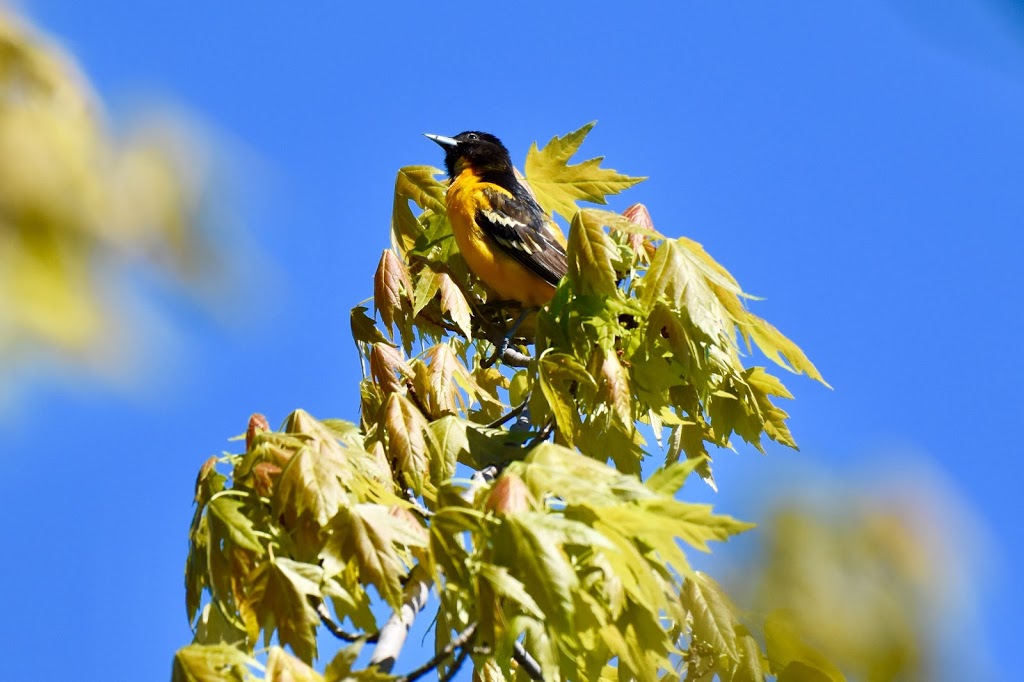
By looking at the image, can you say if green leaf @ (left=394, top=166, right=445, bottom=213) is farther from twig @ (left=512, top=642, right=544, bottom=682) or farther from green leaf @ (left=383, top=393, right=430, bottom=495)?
twig @ (left=512, top=642, right=544, bottom=682)

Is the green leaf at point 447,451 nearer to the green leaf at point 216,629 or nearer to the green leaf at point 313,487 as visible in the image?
the green leaf at point 313,487

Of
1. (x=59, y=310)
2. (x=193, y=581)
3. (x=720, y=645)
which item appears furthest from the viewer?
(x=720, y=645)

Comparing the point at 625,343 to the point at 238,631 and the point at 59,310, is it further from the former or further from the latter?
the point at 59,310

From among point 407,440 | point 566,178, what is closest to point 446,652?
point 407,440

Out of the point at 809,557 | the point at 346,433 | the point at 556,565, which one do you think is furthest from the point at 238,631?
the point at 809,557

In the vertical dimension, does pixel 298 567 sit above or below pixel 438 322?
below

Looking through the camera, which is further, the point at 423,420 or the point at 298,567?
the point at 423,420

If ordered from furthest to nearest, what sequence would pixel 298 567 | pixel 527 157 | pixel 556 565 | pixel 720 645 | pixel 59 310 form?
pixel 527 157 < pixel 720 645 < pixel 298 567 < pixel 556 565 < pixel 59 310

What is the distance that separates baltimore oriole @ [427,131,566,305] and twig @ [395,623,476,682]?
7.26 ft

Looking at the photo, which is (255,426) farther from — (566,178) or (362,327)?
(566,178)

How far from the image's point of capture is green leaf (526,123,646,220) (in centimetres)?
454

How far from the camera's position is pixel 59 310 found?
2.62ft

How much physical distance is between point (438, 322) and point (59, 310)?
12.3 feet

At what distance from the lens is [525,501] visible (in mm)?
2631
